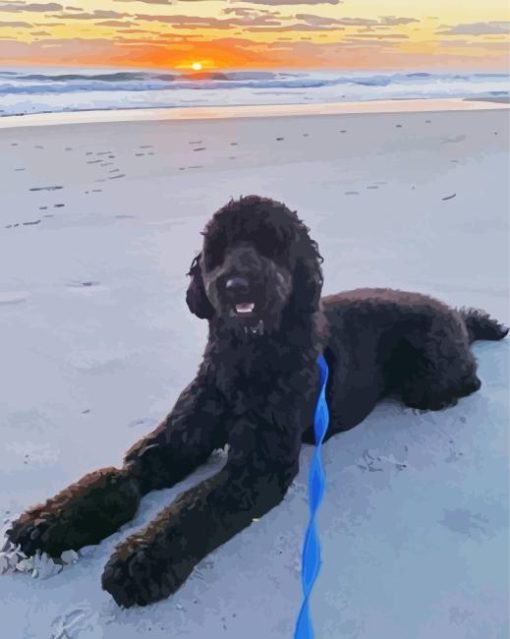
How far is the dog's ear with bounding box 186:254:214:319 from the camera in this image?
10.9 ft

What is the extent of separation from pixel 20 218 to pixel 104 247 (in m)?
1.40

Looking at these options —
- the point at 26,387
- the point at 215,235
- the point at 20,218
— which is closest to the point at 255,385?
the point at 215,235

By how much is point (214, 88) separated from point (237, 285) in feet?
53.8

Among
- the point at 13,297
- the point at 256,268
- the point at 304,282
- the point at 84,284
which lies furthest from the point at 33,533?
the point at 84,284

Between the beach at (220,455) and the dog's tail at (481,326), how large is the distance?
0.27ft

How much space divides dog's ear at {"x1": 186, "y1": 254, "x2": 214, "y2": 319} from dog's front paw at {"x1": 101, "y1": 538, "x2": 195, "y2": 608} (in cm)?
100

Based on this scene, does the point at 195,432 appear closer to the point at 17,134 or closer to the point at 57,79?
the point at 17,134

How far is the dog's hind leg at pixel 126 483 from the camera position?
2.82 meters

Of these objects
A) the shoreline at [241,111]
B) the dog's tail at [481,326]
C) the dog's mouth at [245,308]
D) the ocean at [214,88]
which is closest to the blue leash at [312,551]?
the dog's mouth at [245,308]

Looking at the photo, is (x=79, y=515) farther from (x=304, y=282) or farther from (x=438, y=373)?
(x=438, y=373)

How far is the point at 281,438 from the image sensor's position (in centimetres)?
316

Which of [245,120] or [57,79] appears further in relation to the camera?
[57,79]

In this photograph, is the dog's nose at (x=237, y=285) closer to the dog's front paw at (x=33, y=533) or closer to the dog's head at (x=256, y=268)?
the dog's head at (x=256, y=268)

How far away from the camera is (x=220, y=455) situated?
11.5ft
